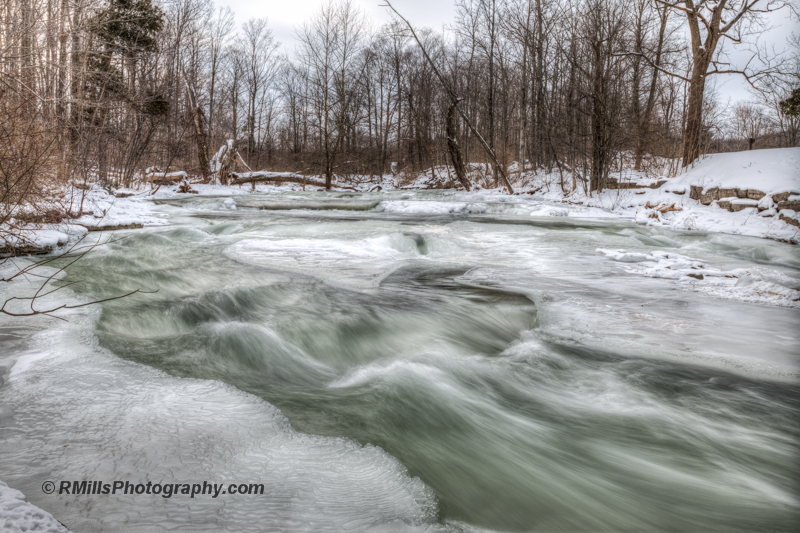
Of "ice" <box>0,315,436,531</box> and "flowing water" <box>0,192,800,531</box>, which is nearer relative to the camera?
"ice" <box>0,315,436,531</box>

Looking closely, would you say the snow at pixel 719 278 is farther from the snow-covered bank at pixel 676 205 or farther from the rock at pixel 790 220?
the rock at pixel 790 220

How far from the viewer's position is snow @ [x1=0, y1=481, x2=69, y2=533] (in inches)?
46.0

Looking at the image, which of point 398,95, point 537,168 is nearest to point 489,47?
point 537,168

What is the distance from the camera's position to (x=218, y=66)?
3266 centimetres

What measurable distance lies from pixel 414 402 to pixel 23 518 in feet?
5.28

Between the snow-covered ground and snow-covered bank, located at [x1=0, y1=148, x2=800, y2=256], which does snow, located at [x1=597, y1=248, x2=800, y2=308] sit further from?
snow-covered bank, located at [x1=0, y1=148, x2=800, y2=256]

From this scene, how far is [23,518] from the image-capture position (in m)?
1.20

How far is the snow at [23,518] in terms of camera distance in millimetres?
1169

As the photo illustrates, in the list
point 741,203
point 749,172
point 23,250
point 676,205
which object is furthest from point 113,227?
point 749,172

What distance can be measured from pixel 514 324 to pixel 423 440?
186 cm

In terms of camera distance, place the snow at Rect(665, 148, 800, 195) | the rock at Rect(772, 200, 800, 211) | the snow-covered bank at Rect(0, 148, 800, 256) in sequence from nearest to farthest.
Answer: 1. the snow-covered bank at Rect(0, 148, 800, 256)
2. the rock at Rect(772, 200, 800, 211)
3. the snow at Rect(665, 148, 800, 195)

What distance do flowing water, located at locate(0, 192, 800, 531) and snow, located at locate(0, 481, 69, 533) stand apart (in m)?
0.13

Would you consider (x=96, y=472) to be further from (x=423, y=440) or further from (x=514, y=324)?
(x=514, y=324)

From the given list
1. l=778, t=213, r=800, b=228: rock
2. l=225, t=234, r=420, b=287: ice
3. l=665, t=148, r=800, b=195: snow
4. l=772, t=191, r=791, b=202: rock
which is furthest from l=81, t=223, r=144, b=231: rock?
l=665, t=148, r=800, b=195: snow
